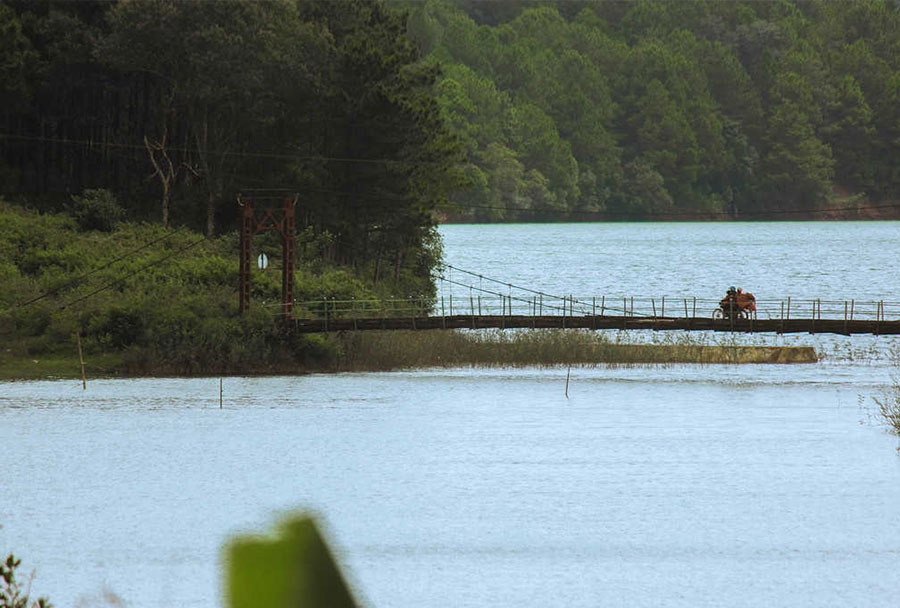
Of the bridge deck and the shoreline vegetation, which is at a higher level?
the bridge deck

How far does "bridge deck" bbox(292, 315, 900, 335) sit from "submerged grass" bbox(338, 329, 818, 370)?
3969 millimetres

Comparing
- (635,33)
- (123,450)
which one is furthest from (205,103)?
(635,33)

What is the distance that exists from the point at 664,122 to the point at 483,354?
108m

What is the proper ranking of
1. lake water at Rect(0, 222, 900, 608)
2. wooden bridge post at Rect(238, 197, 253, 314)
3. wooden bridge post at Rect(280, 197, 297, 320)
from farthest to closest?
→ 1. wooden bridge post at Rect(280, 197, 297, 320)
2. wooden bridge post at Rect(238, 197, 253, 314)
3. lake water at Rect(0, 222, 900, 608)

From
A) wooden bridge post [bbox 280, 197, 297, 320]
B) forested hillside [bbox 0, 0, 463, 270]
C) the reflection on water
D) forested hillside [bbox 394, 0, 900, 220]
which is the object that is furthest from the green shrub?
forested hillside [bbox 394, 0, 900, 220]

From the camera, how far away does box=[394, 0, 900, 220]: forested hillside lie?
503ft

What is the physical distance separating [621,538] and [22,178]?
38606mm

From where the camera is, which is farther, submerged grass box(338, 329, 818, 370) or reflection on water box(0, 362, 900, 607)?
submerged grass box(338, 329, 818, 370)

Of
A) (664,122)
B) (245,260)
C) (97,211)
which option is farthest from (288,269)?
(664,122)

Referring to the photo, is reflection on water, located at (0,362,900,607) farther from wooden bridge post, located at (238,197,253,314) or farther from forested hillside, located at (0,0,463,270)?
forested hillside, located at (0,0,463,270)

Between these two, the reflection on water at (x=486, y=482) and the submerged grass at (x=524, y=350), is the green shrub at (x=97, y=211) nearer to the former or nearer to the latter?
the reflection on water at (x=486, y=482)

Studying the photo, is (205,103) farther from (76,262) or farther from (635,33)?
(635,33)

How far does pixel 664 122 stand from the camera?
6211 inches

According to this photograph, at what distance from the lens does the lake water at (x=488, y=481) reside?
2669 centimetres
